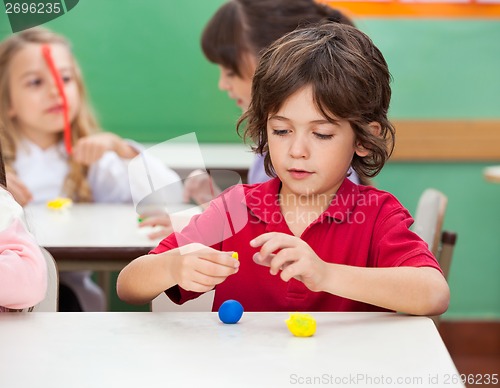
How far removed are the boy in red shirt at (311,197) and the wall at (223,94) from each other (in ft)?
5.58

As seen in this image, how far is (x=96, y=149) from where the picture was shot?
9.11 ft

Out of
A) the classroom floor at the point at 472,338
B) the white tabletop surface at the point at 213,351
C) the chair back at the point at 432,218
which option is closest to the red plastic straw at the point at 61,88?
the chair back at the point at 432,218

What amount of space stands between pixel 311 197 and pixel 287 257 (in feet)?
1.12

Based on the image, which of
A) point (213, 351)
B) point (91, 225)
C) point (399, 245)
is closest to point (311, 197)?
point (399, 245)

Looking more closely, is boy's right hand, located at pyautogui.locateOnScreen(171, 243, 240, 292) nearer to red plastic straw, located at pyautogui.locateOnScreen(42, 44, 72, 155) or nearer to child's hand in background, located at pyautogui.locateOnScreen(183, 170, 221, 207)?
child's hand in background, located at pyautogui.locateOnScreen(183, 170, 221, 207)

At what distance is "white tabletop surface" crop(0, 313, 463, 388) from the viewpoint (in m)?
0.91

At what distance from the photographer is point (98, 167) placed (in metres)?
2.74

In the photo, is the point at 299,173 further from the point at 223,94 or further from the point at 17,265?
the point at 223,94

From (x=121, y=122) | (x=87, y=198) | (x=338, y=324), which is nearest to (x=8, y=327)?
(x=338, y=324)

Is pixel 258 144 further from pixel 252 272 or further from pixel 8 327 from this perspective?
pixel 8 327

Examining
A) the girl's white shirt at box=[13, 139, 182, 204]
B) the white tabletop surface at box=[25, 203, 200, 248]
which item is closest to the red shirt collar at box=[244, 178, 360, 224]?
the white tabletop surface at box=[25, 203, 200, 248]

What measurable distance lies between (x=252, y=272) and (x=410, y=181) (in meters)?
1.86

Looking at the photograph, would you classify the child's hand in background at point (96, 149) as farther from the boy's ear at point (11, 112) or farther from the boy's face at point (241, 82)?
the boy's face at point (241, 82)

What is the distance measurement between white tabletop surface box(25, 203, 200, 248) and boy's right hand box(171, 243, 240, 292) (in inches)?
16.7
